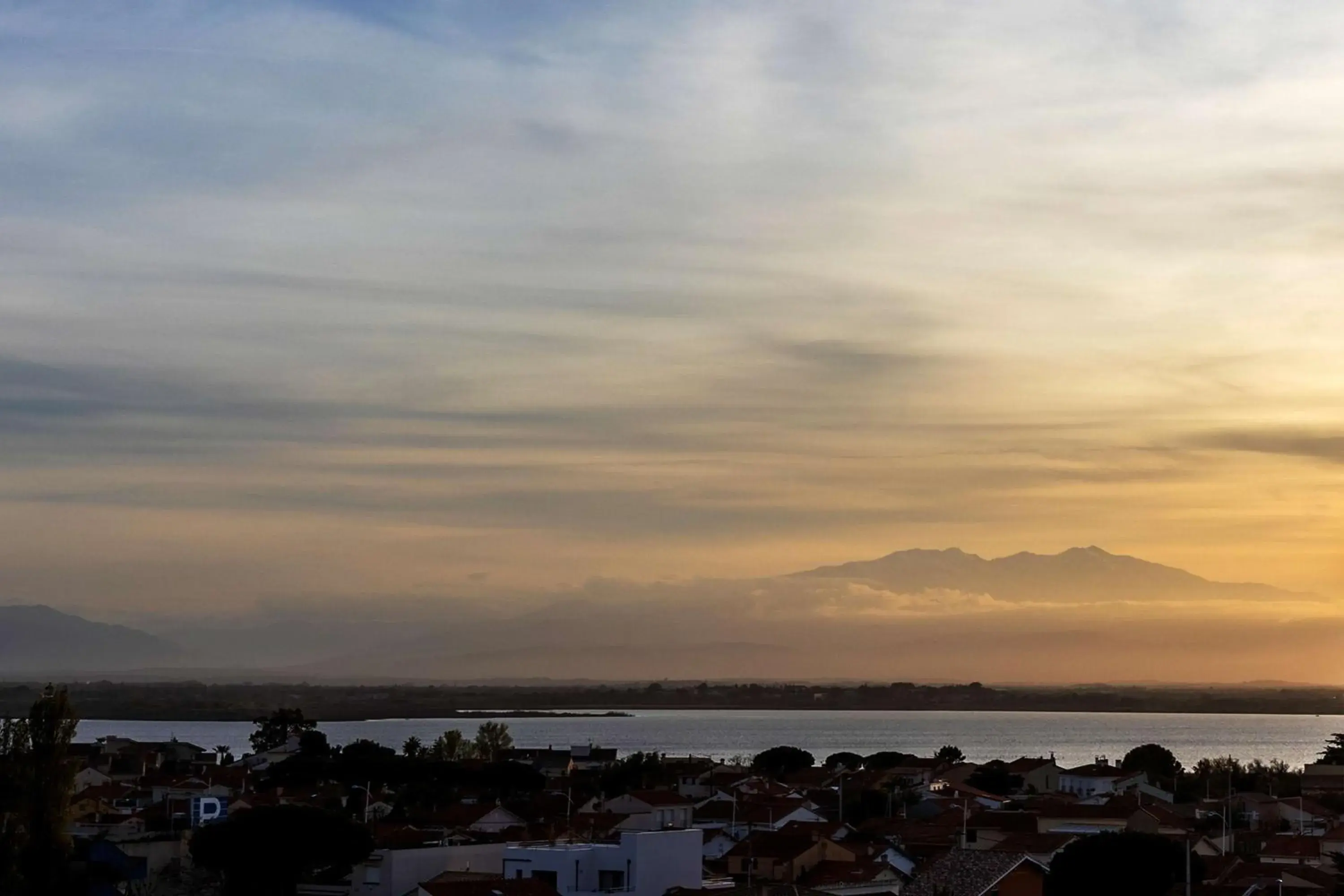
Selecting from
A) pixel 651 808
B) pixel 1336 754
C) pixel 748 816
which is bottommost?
pixel 748 816

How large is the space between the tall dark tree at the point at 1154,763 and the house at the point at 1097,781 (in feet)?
12.4

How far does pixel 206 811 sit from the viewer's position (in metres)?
54.2

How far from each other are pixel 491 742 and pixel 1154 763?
33.8m

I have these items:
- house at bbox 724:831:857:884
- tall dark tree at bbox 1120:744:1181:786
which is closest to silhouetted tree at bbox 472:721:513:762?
tall dark tree at bbox 1120:744:1181:786

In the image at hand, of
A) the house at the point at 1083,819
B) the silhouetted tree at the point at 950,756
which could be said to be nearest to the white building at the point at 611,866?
the house at the point at 1083,819

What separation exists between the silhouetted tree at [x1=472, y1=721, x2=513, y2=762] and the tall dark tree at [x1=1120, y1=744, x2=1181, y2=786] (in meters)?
31.4

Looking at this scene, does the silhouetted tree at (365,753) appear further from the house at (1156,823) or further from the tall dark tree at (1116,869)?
the tall dark tree at (1116,869)

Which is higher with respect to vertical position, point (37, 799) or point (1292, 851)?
point (37, 799)

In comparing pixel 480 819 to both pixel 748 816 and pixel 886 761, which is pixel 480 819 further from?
pixel 886 761

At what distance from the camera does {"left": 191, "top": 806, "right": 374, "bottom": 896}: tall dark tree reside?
42344mm

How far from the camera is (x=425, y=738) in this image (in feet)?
577

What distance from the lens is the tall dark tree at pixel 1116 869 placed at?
41.2 m

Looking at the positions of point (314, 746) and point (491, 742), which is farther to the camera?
point (491, 742)

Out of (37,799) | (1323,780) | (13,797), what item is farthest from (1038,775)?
(13,797)
